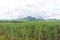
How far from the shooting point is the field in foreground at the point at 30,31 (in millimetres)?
1750

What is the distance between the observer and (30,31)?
181cm

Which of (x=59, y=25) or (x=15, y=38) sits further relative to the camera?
(x=59, y=25)

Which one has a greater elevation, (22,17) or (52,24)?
(22,17)

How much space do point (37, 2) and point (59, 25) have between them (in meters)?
0.50

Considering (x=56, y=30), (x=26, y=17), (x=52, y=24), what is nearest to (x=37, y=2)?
(x=26, y=17)

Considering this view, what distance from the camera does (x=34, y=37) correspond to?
1821mm

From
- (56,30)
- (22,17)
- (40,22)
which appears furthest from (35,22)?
(56,30)

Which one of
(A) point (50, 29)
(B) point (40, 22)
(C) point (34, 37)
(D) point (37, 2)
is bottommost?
(C) point (34, 37)

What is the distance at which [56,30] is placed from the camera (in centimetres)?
183

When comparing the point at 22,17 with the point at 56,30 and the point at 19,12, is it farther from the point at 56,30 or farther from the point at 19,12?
the point at 56,30

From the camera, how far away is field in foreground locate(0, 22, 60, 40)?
1750 mm

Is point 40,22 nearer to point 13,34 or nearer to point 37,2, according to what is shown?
point 37,2

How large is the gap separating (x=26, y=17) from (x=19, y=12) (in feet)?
0.43

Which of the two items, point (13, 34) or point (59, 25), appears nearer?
point (13, 34)
